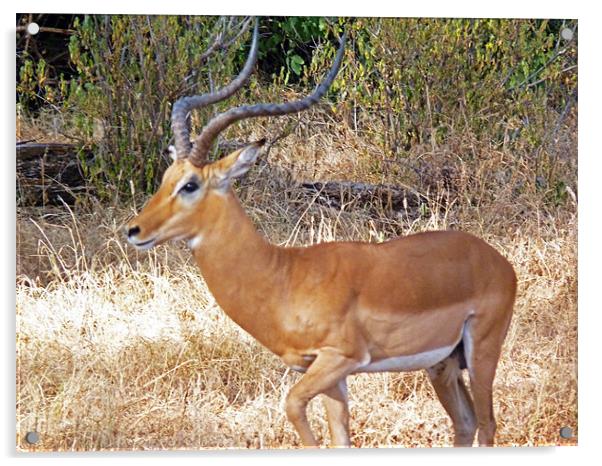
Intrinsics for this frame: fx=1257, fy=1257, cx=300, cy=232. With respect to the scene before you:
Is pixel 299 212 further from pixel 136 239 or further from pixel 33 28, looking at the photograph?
pixel 33 28

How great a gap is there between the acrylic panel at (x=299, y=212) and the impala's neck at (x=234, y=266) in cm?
29

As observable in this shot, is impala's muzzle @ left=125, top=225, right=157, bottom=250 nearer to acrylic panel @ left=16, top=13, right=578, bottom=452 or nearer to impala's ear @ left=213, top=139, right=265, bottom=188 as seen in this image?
impala's ear @ left=213, top=139, right=265, bottom=188

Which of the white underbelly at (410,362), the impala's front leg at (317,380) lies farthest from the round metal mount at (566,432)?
the impala's front leg at (317,380)

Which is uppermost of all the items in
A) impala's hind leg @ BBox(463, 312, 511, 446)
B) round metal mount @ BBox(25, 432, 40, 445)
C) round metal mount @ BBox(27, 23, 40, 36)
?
round metal mount @ BBox(27, 23, 40, 36)


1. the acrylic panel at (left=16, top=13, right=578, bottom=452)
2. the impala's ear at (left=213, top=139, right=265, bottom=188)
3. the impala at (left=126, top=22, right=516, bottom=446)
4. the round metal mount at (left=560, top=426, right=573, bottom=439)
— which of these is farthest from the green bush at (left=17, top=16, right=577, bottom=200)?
the round metal mount at (left=560, top=426, right=573, bottom=439)

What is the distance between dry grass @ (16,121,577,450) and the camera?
15.4 feet

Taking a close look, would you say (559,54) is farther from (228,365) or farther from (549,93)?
(228,365)

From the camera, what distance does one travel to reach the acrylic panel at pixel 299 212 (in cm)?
464

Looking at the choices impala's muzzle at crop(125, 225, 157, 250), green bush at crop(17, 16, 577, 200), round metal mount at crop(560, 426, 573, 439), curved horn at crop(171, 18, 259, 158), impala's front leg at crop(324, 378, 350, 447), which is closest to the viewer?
impala's muzzle at crop(125, 225, 157, 250)

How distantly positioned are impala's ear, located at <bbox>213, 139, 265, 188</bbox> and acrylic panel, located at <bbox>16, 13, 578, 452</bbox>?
0.32 m

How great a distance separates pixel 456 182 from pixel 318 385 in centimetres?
131

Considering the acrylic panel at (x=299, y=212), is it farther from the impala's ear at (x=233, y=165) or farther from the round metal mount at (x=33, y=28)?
the impala's ear at (x=233, y=165)

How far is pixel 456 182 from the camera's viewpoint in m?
→ 5.07

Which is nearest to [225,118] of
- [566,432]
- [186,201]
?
[186,201]
